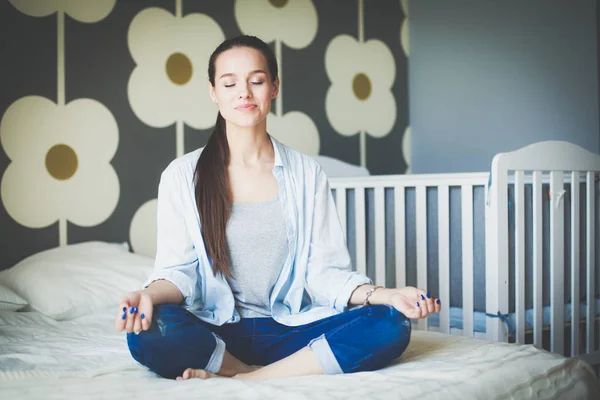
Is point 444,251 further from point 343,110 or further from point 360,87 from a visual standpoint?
point 360,87

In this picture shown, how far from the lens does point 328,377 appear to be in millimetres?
1151

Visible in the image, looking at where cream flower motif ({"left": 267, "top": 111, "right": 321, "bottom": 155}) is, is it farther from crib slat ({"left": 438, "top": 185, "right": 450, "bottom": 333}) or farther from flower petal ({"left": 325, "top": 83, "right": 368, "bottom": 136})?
crib slat ({"left": 438, "top": 185, "right": 450, "bottom": 333})

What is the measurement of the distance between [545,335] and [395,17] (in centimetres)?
202

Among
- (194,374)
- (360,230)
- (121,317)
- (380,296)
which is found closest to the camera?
(121,317)

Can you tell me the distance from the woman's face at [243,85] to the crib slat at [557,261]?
3.33 ft

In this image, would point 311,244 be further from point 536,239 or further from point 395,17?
point 395,17

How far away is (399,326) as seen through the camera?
122 centimetres

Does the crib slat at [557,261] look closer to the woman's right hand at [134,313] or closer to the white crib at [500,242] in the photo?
the white crib at [500,242]

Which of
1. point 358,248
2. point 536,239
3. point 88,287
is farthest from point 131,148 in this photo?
point 536,239

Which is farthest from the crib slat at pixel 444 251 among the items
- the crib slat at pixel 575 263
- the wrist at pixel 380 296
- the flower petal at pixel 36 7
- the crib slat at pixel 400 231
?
the flower petal at pixel 36 7

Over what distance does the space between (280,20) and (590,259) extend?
171cm

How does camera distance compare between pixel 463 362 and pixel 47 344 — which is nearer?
pixel 463 362

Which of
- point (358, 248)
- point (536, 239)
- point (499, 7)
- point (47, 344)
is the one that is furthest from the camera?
point (499, 7)

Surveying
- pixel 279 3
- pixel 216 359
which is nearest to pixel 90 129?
pixel 279 3
